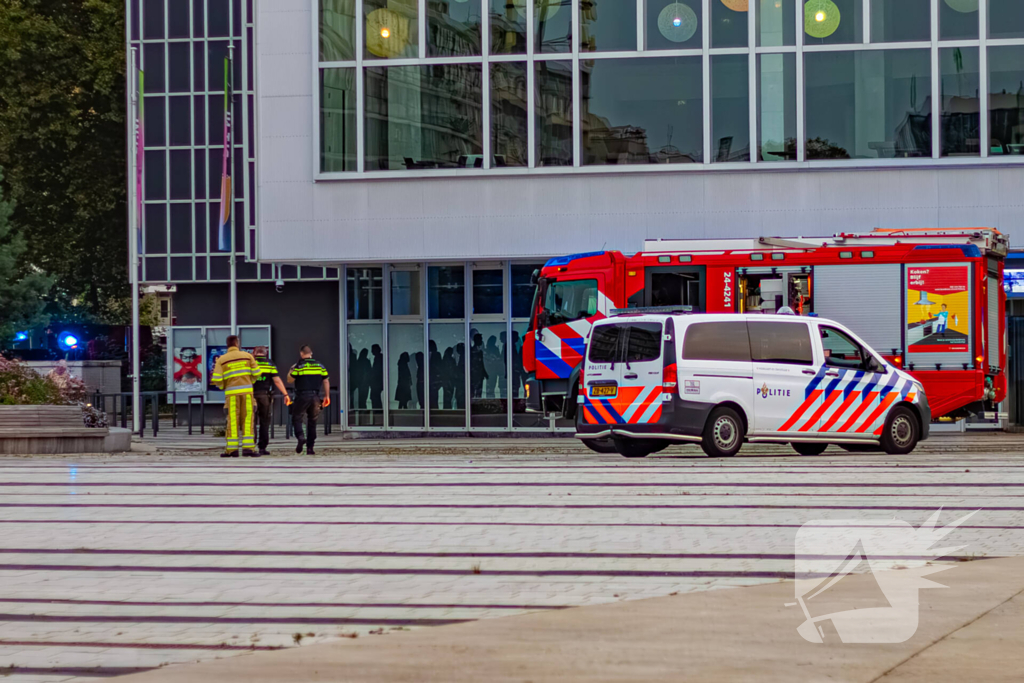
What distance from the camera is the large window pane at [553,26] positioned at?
86.1ft

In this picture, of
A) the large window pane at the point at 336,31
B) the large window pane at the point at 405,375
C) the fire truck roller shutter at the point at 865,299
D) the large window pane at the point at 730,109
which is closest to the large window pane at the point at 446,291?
the large window pane at the point at 405,375

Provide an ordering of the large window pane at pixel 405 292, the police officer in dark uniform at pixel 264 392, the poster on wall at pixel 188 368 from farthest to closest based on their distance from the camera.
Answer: the poster on wall at pixel 188 368 < the large window pane at pixel 405 292 < the police officer in dark uniform at pixel 264 392

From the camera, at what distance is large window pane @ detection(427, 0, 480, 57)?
26438 mm

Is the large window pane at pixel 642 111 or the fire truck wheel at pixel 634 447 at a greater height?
the large window pane at pixel 642 111

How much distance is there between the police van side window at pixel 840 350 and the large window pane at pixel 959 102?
8.94 meters

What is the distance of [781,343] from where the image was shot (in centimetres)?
1747

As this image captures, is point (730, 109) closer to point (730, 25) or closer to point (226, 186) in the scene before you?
point (730, 25)

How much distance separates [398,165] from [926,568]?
1982 centimetres

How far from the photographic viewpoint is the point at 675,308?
20.7 meters

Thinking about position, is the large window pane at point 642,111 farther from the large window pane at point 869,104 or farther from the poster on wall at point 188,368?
the poster on wall at point 188,368

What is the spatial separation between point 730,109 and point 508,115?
4.10 metres

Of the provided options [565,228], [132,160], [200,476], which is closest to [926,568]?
[200,476]

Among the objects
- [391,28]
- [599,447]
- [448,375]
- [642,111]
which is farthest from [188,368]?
[599,447]

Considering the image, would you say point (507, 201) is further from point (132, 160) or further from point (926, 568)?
point (926, 568)
